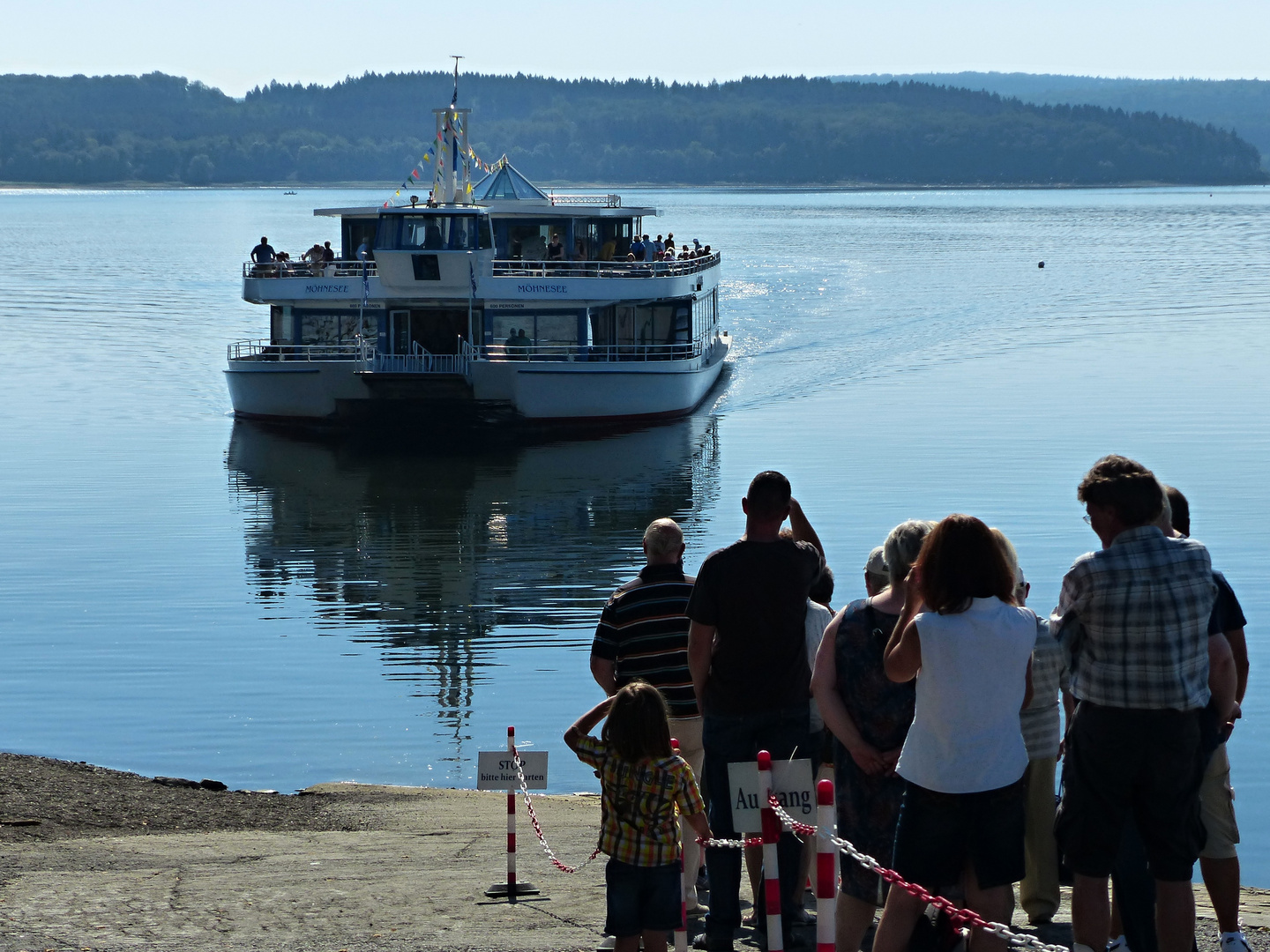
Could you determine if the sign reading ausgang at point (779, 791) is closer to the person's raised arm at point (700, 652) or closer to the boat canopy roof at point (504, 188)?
the person's raised arm at point (700, 652)

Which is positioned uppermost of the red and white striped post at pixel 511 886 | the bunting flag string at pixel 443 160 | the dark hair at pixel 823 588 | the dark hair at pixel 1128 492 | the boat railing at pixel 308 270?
the bunting flag string at pixel 443 160

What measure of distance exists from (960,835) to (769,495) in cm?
148

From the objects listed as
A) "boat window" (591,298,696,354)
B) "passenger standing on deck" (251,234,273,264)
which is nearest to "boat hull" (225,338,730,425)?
"boat window" (591,298,696,354)

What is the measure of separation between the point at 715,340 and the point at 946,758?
33895 mm

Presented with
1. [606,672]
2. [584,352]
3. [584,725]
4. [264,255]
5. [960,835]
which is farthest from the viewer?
[264,255]

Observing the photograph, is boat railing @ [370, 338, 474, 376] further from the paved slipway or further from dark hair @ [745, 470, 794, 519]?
dark hair @ [745, 470, 794, 519]

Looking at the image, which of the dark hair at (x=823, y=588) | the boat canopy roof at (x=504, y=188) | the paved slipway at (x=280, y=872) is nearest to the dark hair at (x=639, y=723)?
the paved slipway at (x=280, y=872)

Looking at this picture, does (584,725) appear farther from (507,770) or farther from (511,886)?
(507,770)

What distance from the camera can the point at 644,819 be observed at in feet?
18.1

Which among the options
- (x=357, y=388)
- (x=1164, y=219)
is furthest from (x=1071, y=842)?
(x=1164, y=219)

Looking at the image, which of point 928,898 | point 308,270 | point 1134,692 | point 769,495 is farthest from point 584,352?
point 928,898

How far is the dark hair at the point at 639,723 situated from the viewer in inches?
214

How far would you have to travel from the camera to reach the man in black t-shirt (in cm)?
606

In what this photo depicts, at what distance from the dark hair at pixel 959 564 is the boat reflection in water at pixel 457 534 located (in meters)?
8.12
